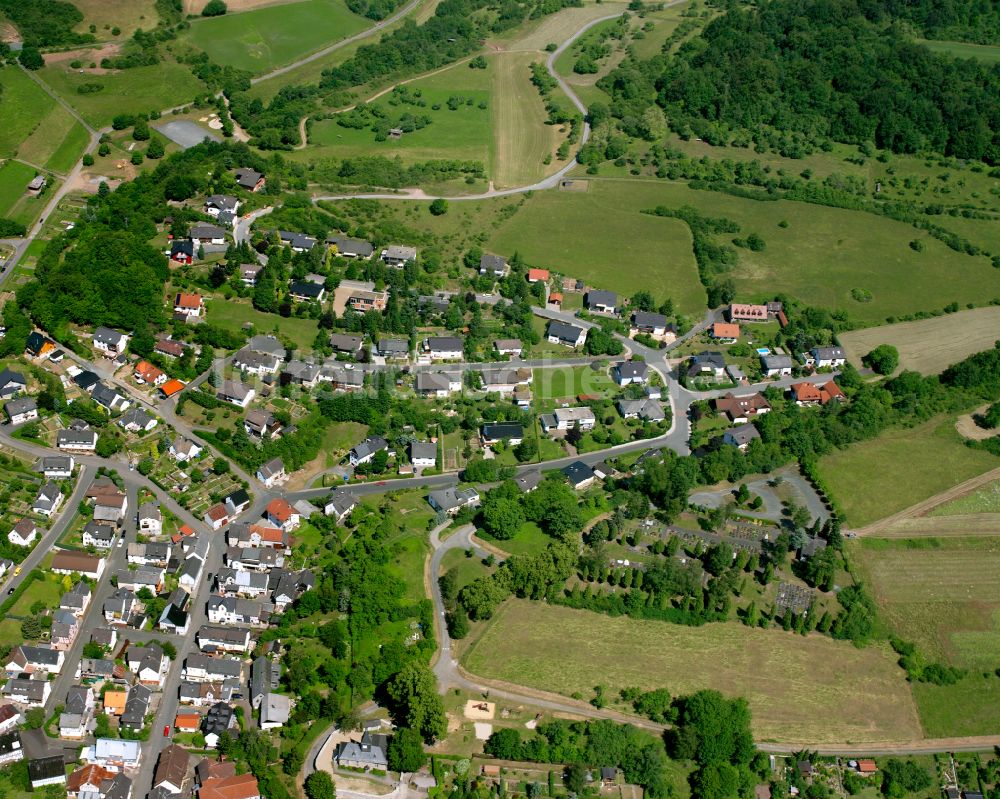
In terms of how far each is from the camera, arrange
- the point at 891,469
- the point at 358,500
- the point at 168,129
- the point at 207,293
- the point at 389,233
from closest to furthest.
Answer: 1. the point at 358,500
2. the point at 891,469
3. the point at 207,293
4. the point at 389,233
5. the point at 168,129

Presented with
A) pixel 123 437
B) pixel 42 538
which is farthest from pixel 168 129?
pixel 42 538

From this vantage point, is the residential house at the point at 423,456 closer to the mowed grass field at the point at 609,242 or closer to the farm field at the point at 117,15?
the mowed grass field at the point at 609,242

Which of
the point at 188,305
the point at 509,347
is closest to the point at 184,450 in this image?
the point at 188,305

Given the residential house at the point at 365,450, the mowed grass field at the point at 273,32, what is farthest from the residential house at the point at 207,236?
the mowed grass field at the point at 273,32

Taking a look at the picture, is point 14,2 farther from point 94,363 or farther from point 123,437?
point 123,437

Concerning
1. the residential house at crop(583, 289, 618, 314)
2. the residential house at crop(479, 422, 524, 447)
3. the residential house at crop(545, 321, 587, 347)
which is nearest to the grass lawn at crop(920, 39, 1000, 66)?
the residential house at crop(583, 289, 618, 314)

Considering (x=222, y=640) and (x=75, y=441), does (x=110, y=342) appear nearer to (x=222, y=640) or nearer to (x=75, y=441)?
(x=75, y=441)
